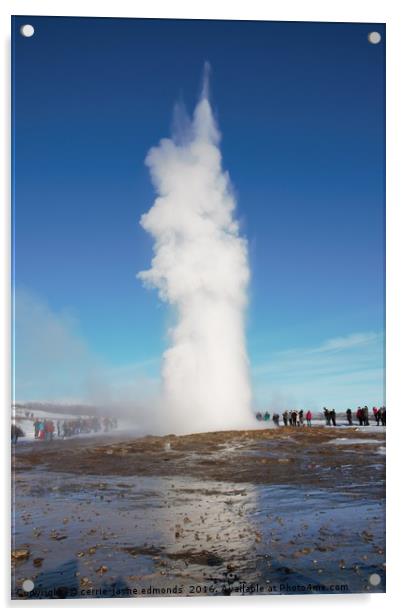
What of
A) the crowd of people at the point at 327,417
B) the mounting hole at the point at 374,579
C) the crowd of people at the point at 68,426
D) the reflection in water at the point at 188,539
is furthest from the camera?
the crowd of people at the point at 327,417

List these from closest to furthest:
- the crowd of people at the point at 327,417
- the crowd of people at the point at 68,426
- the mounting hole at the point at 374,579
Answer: the mounting hole at the point at 374,579, the crowd of people at the point at 68,426, the crowd of people at the point at 327,417

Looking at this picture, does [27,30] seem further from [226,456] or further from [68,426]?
[226,456]

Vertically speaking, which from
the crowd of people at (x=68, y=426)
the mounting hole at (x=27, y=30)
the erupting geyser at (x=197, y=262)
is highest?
the mounting hole at (x=27, y=30)

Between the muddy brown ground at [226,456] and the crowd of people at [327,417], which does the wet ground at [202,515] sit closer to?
the muddy brown ground at [226,456]

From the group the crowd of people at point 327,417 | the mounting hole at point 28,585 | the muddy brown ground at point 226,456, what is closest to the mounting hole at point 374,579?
the muddy brown ground at point 226,456
